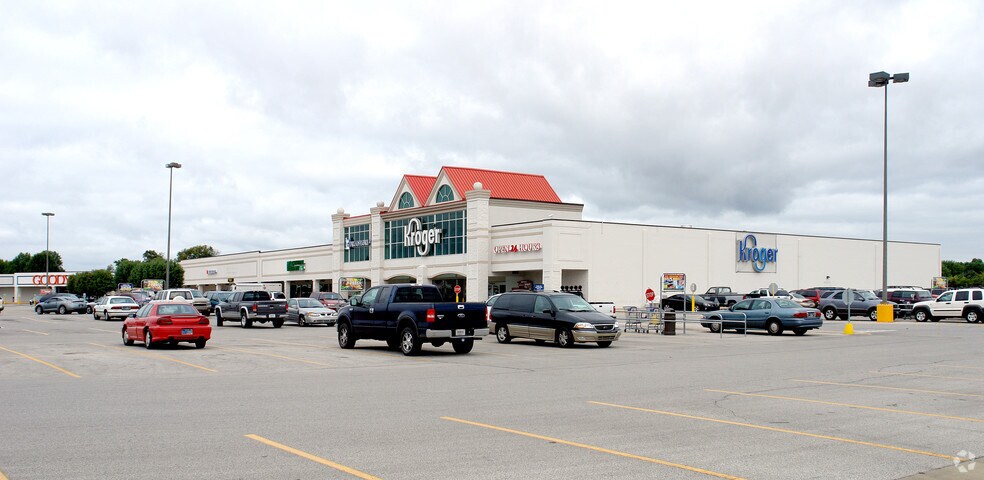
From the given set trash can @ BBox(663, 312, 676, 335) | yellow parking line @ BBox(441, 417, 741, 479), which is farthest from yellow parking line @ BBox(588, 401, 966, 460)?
trash can @ BBox(663, 312, 676, 335)

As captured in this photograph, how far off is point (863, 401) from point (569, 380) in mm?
5342

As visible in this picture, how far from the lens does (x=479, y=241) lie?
62250 mm

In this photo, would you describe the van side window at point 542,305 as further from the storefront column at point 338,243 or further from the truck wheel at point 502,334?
the storefront column at point 338,243

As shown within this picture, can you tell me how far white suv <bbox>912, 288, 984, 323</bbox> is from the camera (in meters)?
40.3

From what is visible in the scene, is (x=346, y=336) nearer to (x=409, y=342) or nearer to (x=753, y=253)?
(x=409, y=342)

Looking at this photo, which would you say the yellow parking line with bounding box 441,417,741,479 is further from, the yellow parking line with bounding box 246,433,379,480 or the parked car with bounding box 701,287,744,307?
the parked car with bounding box 701,287,744,307

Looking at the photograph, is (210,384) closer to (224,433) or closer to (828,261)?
(224,433)

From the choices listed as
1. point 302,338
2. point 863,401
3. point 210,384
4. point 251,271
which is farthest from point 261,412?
point 251,271

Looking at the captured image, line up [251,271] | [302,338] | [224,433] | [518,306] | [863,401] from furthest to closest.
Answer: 1. [251,271]
2. [302,338]
3. [518,306]
4. [863,401]
5. [224,433]

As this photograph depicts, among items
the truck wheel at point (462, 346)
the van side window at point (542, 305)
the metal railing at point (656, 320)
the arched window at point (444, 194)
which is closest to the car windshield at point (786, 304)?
the metal railing at point (656, 320)

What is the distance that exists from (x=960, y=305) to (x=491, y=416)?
123ft

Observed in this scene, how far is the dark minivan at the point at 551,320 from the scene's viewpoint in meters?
25.2

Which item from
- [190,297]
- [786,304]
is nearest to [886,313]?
[786,304]

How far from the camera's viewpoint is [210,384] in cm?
1535
